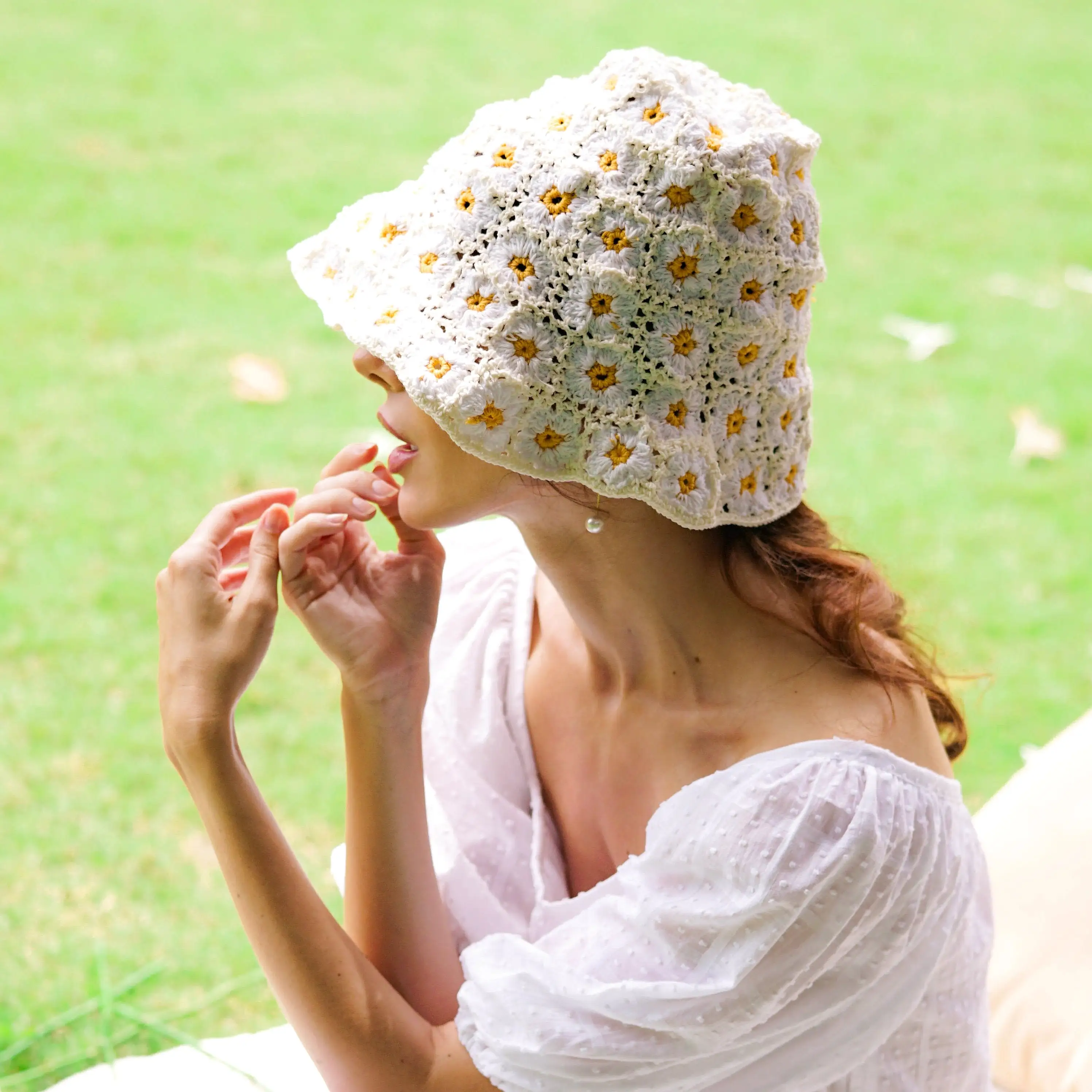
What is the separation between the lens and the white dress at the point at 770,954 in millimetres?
1466

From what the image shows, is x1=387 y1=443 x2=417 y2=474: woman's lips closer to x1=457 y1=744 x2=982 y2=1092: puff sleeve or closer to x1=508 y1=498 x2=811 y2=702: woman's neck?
x1=508 y1=498 x2=811 y2=702: woman's neck

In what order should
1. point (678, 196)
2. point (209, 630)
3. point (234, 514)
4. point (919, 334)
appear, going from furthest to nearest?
point (919, 334) < point (234, 514) < point (209, 630) < point (678, 196)

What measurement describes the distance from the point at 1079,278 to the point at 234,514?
4261 mm

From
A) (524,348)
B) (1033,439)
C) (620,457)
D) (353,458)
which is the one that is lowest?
(1033,439)

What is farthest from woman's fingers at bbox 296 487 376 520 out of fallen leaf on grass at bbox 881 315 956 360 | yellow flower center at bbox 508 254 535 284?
fallen leaf on grass at bbox 881 315 956 360

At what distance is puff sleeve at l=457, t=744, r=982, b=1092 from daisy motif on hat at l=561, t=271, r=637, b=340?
485 millimetres

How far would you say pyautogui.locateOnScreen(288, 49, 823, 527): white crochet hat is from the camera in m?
1.42

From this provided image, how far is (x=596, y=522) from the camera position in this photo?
1.58m

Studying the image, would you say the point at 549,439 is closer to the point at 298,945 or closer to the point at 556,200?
the point at 556,200

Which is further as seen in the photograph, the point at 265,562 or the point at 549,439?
the point at 265,562

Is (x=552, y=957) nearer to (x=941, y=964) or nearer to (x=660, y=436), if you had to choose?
(x=941, y=964)

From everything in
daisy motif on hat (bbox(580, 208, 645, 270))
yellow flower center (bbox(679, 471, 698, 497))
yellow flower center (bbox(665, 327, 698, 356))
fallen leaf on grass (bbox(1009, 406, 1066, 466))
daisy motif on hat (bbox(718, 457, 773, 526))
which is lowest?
fallen leaf on grass (bbox(1009, 406, 1066, 466))

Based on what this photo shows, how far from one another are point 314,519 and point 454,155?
0.43 metres

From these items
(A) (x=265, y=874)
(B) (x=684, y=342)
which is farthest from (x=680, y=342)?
(A) (x=265, y=874)
